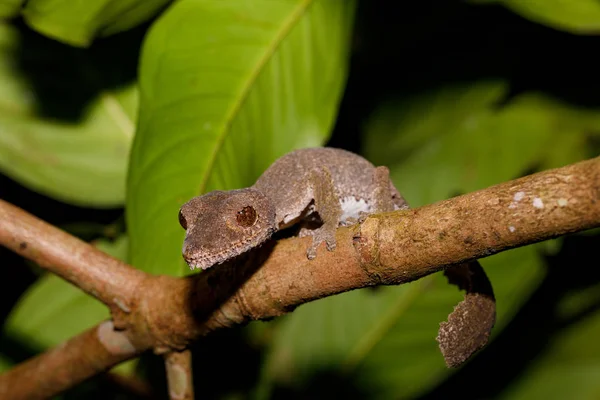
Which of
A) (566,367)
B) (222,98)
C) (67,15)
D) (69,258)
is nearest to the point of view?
(69,258)

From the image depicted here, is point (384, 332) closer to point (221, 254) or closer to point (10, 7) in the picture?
point (221, 254)

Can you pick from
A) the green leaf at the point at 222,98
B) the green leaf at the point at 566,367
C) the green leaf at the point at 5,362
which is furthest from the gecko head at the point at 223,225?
the green leaf at the point at 566,367

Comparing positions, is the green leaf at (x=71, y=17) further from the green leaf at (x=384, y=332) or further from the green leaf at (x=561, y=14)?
the green leaf at (x=384, y=332)

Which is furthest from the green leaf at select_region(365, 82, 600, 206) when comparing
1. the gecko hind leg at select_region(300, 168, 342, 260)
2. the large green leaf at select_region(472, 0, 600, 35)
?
the gecko hind leg at select_region(300, 168, 342, 260)

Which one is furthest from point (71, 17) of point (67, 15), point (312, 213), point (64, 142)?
point (312, 213)

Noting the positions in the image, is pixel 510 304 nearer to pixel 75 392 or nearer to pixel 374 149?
pixel 374 149

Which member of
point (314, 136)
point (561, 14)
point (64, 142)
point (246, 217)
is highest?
point (561, 14)
